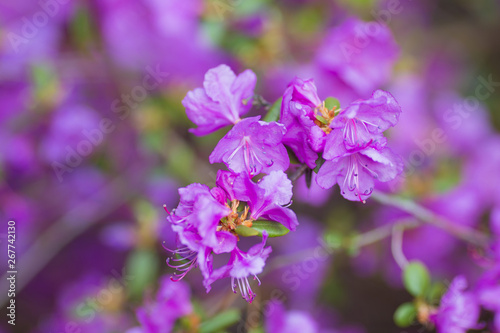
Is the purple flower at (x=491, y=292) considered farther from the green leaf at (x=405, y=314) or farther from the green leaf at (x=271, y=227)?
the green leaf at (x=271, y=227)

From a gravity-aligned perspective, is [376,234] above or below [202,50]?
below

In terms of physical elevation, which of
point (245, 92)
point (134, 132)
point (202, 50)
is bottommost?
point (134, 132)

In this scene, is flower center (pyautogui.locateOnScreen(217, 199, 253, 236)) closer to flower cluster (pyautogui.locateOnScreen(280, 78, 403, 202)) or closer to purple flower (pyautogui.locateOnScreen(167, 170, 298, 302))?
purple flower (pyautogui.locateOnScreen(167, 170, 298, 302))

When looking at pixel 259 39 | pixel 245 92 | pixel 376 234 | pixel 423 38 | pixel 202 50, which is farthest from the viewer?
pixel 423 38

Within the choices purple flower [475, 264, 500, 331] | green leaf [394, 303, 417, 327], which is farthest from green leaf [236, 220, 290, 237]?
purple flower [475, 264, 500, 331]

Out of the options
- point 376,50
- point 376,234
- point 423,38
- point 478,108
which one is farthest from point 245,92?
point 423,38

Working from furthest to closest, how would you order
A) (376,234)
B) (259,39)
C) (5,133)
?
1. (5,133)
2. (259,39)
3. (376,234)

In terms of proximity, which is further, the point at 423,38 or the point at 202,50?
the point at 423,38

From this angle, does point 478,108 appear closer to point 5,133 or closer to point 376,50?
point 376,50
